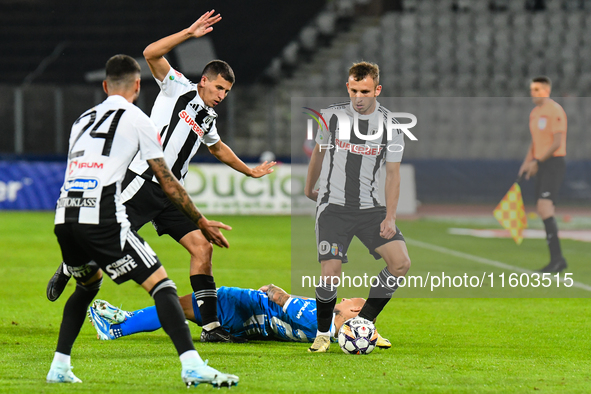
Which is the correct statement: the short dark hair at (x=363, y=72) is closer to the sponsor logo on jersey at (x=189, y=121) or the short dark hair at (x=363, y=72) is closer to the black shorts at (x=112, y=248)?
the sponsor logo on jersey at (x=189, y=121)

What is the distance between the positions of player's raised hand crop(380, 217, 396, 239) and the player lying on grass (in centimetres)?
58

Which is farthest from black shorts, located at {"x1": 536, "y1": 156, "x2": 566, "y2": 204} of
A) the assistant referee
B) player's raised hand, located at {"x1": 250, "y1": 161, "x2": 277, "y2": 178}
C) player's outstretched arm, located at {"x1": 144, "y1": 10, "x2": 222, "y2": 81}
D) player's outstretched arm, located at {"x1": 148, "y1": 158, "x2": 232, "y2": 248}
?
player's outstretched arm, located at {"x1": 148, "y1": 158, "x2": 232, "y2": 248}

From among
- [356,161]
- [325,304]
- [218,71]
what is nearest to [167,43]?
[218,71]

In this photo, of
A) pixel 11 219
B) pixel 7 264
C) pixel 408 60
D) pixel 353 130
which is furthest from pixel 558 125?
pixel 408 60

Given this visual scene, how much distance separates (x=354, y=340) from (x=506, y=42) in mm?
22997

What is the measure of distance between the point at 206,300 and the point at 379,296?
1233 millimetres

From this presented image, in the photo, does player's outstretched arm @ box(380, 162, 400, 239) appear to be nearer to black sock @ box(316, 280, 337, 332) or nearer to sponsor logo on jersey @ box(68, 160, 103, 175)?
black sock @ box(316, 280, 337, 332)

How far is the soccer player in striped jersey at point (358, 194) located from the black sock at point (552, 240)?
5009 millimetres

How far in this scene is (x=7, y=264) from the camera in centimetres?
1023

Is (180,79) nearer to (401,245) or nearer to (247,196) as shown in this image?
(401,245)

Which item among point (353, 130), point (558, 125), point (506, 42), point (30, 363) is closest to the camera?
point (30, 363)

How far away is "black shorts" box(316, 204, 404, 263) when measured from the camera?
215 inches

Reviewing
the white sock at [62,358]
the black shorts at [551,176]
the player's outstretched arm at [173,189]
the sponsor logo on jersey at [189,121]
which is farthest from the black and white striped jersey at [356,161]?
the black shorts at [551,176]

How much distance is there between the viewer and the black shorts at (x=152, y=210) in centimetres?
559
